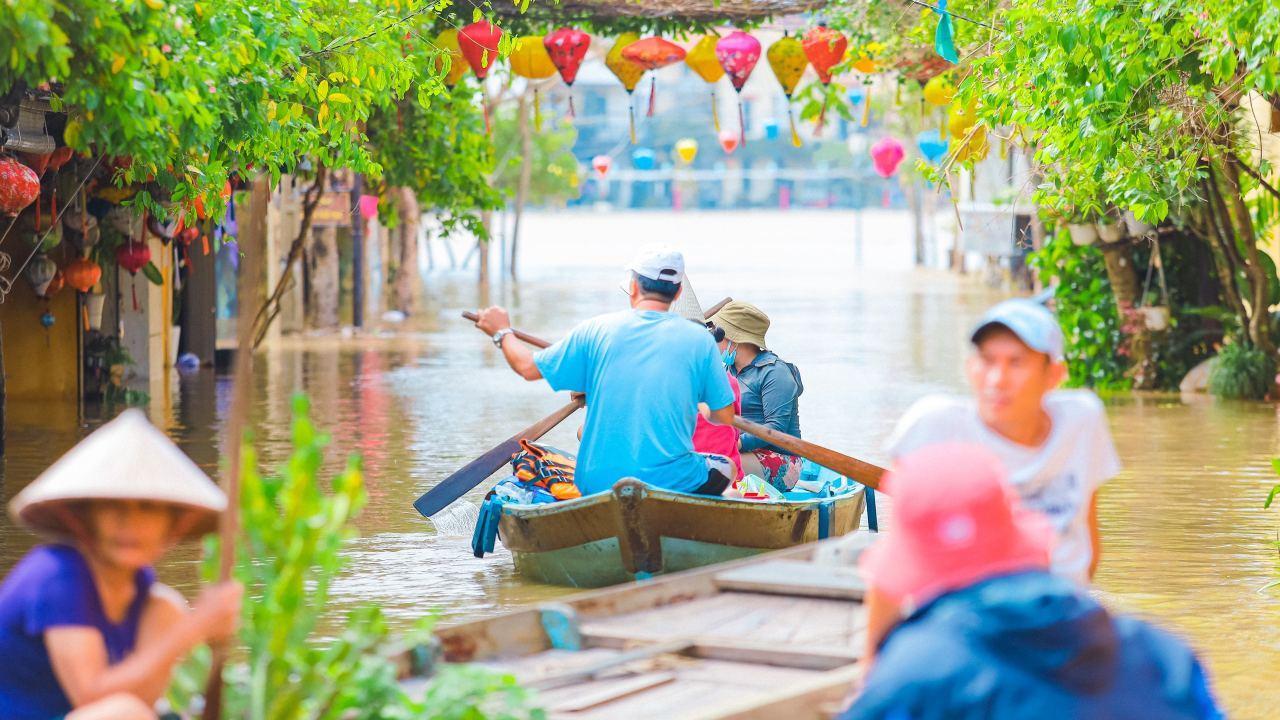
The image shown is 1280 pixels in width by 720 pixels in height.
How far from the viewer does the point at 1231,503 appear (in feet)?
41.0

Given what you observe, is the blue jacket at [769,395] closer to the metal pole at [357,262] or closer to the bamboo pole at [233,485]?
the bamboo pole at [233,485]

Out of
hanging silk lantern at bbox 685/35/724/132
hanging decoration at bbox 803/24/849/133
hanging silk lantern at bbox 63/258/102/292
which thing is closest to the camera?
hanging silk lantern at bbox 63/258/102/292

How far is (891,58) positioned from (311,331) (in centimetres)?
1470

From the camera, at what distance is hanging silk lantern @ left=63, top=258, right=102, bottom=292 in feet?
53.0

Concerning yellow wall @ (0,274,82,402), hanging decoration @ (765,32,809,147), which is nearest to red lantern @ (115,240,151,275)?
yellow wall @ (0,274,82,402)

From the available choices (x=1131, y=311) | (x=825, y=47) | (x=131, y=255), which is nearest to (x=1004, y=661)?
(x=131, y=255)

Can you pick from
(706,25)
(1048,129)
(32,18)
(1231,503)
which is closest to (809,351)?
(706,25)

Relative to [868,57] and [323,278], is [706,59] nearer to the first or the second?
[868,57]

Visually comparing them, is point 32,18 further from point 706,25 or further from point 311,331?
point 311,331

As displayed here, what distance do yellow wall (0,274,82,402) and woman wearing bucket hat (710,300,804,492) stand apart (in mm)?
9641

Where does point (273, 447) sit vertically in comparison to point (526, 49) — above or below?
below

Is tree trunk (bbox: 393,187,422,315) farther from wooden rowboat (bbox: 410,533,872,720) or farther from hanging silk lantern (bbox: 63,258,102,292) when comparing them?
wooden rowboat (bbox: 410,533,872,720)

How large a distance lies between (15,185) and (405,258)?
24207 mm

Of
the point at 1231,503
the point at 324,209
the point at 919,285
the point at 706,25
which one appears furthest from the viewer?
the point at 919,285
